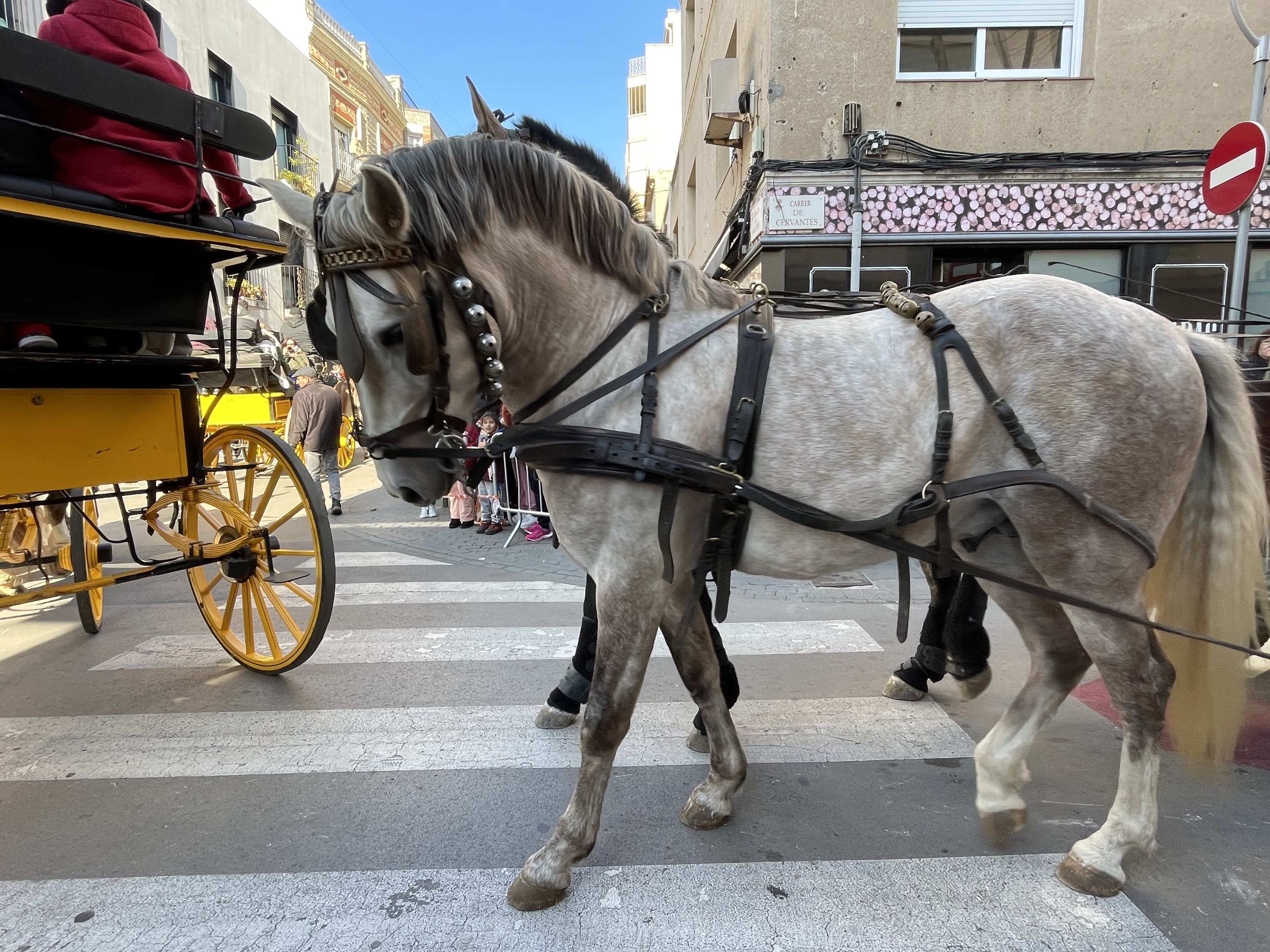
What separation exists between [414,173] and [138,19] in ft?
7.09

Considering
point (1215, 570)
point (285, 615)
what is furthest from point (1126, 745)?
point (285, 615)

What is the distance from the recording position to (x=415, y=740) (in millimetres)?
3088

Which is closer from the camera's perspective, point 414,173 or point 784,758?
point 414,173

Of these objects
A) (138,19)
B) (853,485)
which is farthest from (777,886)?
(138,19)

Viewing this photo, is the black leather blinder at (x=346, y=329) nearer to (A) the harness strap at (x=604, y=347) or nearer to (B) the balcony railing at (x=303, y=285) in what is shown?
(B) the balcony railing at (x=303, y=285)

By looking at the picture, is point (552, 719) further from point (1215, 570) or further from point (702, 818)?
point (1215, 570)

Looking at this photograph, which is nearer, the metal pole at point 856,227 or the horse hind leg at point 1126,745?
the horse hind leg at point 1126,745

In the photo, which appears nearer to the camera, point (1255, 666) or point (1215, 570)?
point (1215, 570)

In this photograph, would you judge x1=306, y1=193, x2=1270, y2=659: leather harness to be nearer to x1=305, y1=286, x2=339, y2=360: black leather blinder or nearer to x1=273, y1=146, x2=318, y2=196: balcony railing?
x1=305, y1=286, x2=339, y2=360: black leather blinder

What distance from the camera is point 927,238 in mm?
8430

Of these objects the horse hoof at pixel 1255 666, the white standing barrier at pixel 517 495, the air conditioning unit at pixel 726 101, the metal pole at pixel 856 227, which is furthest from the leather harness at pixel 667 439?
the air conditioning unit at pixel 726 101

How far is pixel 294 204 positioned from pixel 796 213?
755cm

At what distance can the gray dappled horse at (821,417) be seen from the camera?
193cm

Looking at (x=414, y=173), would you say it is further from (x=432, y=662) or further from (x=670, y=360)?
(x=432, y=662)
